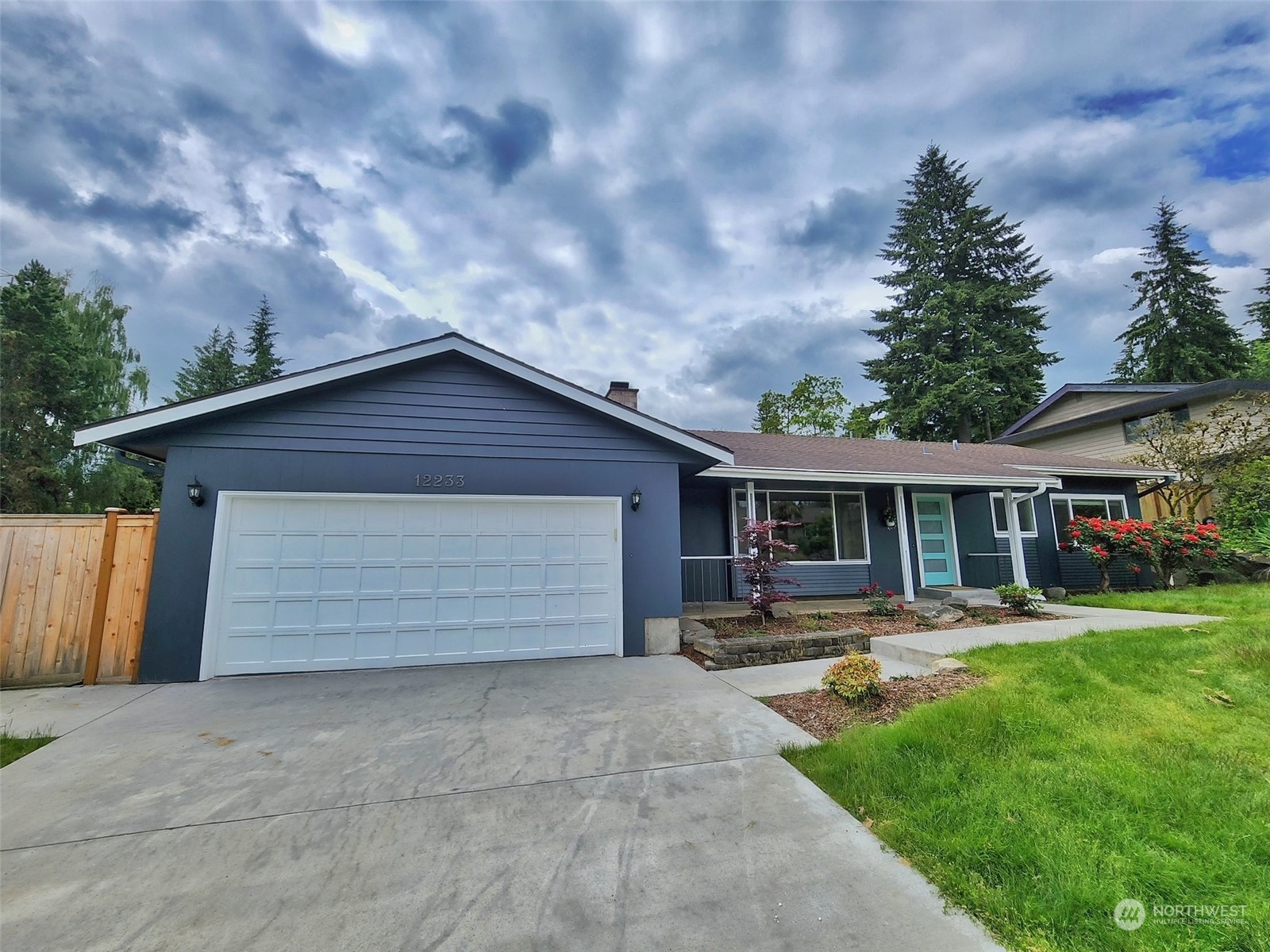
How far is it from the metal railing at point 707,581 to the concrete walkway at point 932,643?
3.53 metres

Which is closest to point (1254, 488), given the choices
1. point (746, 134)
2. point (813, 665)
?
point (813, 665)

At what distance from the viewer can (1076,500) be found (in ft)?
38.8

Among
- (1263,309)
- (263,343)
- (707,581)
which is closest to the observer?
(707,581)

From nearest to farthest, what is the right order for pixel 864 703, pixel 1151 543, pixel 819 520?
1. pixel 864 703
2. pixel 1151 543
3. pixel 819 520

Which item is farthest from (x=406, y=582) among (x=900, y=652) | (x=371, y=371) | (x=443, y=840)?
(x=900, y=652)

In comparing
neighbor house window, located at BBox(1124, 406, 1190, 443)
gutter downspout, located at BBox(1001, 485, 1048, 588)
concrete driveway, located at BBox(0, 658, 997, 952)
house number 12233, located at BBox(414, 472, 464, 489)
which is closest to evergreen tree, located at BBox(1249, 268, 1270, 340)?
neighbor house window, located at BBox(1124, 406, 1190, 443)

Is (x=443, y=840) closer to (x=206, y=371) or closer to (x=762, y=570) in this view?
(x=762, y=570)

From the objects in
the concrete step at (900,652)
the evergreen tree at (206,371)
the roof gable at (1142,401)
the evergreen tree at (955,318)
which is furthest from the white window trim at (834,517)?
the evergreen tree at (206,371)

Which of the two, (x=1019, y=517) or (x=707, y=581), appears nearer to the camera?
(x=707, y=581)

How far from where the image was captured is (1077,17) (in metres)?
7.36

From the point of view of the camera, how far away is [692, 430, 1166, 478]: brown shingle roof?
956 cm

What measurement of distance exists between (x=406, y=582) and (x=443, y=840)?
380 cm

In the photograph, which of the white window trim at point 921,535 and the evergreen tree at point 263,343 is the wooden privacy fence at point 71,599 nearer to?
the white window trim at point 921,535

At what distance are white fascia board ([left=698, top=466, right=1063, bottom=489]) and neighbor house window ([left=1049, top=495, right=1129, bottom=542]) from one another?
2.18 meters
